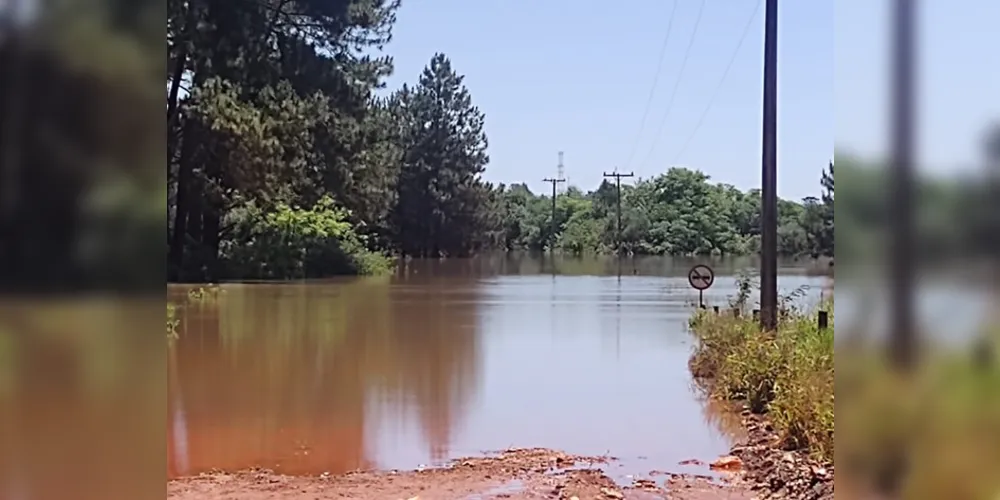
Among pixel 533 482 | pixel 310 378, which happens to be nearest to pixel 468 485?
pixel 533 482

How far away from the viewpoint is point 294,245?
68.1 ft

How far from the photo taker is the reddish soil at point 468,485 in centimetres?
403

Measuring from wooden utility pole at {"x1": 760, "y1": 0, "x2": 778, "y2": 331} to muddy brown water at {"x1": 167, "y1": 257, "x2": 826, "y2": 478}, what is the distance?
0.21 meters

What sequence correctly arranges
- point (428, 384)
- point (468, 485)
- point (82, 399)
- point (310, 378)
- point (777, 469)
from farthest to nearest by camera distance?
1. point (310, 378)
2. point (428, 384)
3. point (468, 485)
4. point (777, 469)
5. point (82, 399)

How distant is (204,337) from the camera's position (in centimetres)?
1012

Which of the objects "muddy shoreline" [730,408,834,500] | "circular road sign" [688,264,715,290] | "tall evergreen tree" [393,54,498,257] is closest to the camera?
"muddy shoreline" [730,408,834,500]

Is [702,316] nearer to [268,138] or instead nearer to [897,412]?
[268,138]

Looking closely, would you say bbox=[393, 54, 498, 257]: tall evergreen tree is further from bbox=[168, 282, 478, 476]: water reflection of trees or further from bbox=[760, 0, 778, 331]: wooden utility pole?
bbox=[760, 0, 778, 331]: wooden utility pole

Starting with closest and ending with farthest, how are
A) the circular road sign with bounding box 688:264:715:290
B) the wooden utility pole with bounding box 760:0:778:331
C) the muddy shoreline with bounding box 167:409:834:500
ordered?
the muddy shoreline with bounding box 167:409:834:500 → the wooden utility pole with bounding box 760:0:778:331 → the circular road sign with bounding box 688:264:715:290

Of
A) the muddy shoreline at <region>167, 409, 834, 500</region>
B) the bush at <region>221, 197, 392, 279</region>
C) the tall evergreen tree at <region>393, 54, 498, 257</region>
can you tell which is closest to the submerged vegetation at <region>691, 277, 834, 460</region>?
the muddy shoreline at <region>167, 409, 834, 500</region>

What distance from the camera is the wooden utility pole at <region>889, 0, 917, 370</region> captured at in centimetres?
141

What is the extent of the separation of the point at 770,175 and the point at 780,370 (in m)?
1.97

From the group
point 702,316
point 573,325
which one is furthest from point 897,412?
point 573,325

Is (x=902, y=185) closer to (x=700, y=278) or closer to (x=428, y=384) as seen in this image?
(x=428, y=384)
